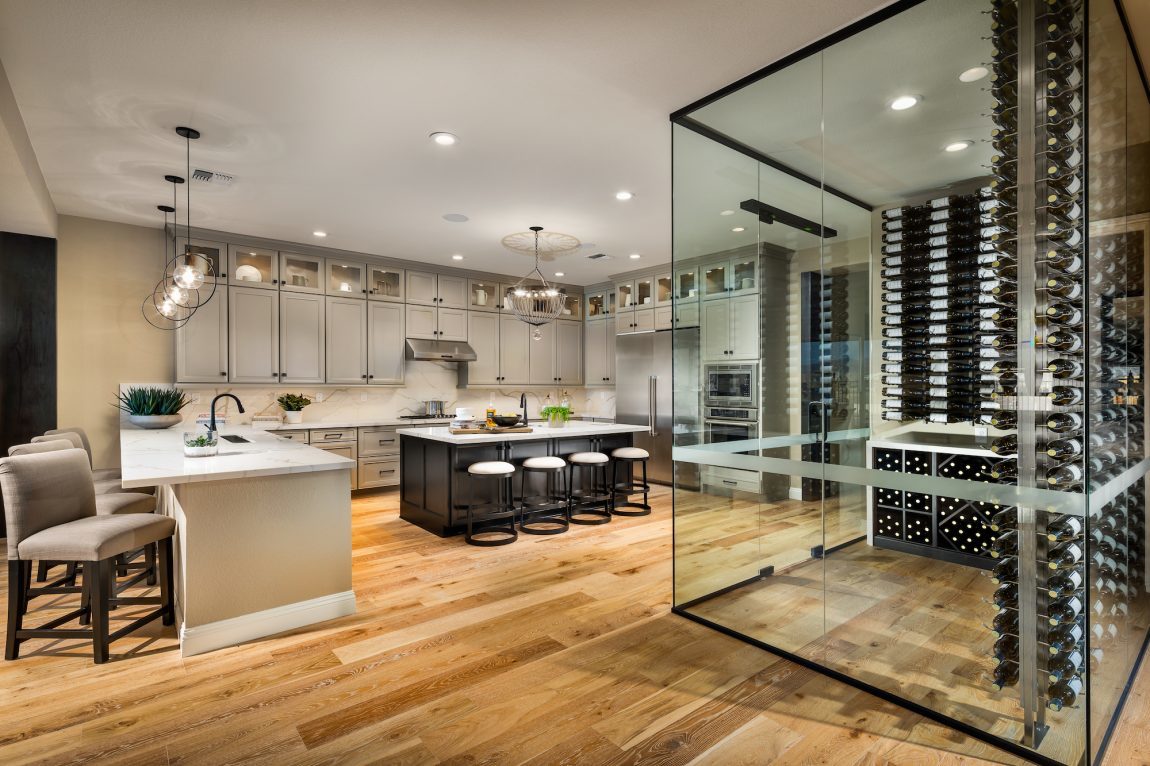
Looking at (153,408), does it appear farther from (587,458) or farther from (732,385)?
(732,385)

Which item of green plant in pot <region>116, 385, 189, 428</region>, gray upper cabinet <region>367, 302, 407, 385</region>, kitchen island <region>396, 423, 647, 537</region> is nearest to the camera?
kitchen island <region>396, 423, 647, 537</region>

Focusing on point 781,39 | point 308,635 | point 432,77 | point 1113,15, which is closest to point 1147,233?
point 1113,15

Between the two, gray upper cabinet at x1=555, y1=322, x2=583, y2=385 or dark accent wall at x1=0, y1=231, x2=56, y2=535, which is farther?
gray upper cabinet at x1=555, y1=322, x2=583, y2=385

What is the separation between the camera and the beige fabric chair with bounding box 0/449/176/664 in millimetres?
2420

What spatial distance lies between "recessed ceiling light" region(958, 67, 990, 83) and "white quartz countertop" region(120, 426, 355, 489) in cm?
304

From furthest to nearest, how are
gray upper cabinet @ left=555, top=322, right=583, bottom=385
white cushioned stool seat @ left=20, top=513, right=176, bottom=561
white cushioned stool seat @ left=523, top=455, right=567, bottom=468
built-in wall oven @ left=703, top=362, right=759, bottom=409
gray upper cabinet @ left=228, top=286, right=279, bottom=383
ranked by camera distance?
gray upper cabinet @ left=555, top=322, right=583, bottom=385, gray upper cabinet @ left=228, top=286, right=279, bottom=383, white cushioned stool seat @ left=523, top=455, right=567, bottom=468, built-in wall oven @ left=703, top=362, right=759, bottom=409, white cushioned stool seat @ left=20, top=513, right=176, bottom=561

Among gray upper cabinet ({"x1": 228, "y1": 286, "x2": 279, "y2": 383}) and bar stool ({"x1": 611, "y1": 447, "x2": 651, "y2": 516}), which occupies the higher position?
gray upper cabinet ({"x1": 228, "y1": 286, "x2": 279, "y2": 383})

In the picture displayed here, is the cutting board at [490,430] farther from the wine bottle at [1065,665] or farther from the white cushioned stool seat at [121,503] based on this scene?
the wine bottle at [1065,665]

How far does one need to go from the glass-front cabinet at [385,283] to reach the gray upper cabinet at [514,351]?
1.37 metres

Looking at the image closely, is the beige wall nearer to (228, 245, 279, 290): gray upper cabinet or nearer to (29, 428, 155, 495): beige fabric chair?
(228, 245, 279, 290): gray upper cabinet

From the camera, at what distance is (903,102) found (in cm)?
214

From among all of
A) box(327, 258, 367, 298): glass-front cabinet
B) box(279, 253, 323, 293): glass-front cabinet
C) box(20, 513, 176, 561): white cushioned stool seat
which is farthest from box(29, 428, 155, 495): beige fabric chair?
box(327, 258, 367, 298): glass-front cabinet

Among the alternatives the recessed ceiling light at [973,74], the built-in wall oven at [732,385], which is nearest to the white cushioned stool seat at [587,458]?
the built-in wall oven at [732,385]

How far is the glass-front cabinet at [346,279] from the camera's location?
6.13 meters
